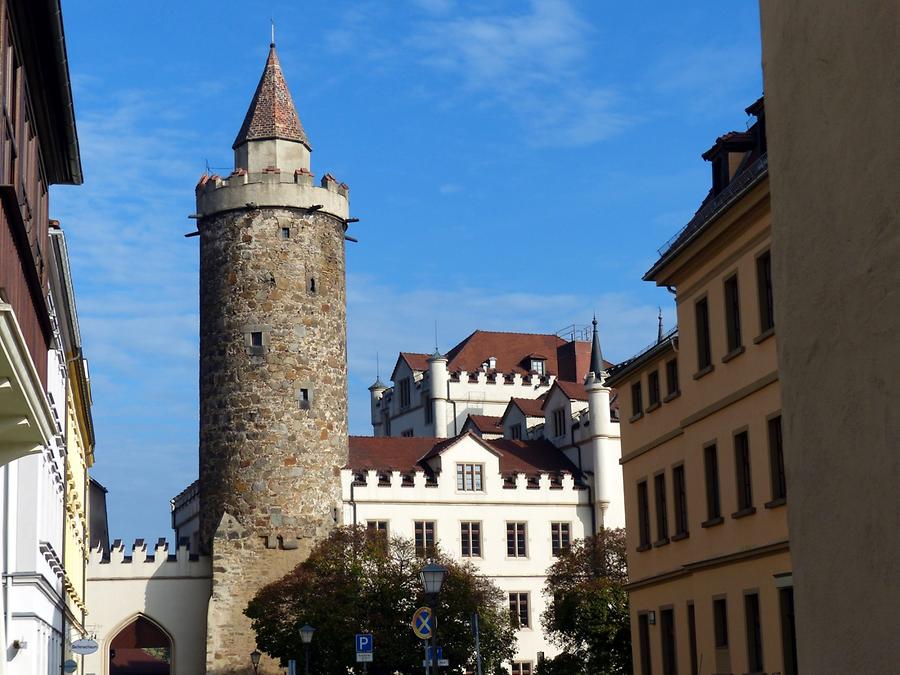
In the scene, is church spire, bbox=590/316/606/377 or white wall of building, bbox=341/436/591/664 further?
church spire, bbox=590/316/606/377

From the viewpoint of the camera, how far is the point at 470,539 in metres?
67.6

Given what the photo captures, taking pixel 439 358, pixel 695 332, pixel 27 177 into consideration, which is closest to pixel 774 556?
pixel 695 332

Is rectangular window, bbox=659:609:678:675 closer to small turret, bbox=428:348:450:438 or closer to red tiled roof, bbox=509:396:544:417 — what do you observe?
red tiled roof, bbox=509:396:544:417

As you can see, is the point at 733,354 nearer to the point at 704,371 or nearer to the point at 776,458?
the point at 704,371

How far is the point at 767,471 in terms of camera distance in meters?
25.2

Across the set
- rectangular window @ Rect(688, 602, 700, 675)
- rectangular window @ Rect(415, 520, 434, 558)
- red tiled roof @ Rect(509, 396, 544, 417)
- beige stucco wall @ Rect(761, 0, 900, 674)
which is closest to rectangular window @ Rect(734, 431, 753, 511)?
rectangular window @ Rect(688, 602, 700, 675)

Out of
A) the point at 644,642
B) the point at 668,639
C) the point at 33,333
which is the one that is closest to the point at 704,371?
the point at 668,639

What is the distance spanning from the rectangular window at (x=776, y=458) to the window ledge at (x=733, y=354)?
172cm

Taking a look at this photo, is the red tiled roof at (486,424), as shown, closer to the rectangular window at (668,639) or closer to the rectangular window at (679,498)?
the rectangular window at (668,639)

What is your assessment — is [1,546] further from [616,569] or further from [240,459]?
[240,459]

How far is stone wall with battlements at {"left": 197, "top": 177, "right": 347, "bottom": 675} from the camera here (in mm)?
60219

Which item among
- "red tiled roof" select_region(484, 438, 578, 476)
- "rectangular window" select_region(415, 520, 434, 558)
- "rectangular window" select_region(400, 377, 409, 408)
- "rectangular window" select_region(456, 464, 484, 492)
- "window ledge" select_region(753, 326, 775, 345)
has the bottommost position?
"window ledge" select_region(753, 326, 775, 345)

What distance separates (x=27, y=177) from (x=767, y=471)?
1380cm

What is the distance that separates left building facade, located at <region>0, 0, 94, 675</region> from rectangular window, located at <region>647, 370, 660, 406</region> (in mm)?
12887
